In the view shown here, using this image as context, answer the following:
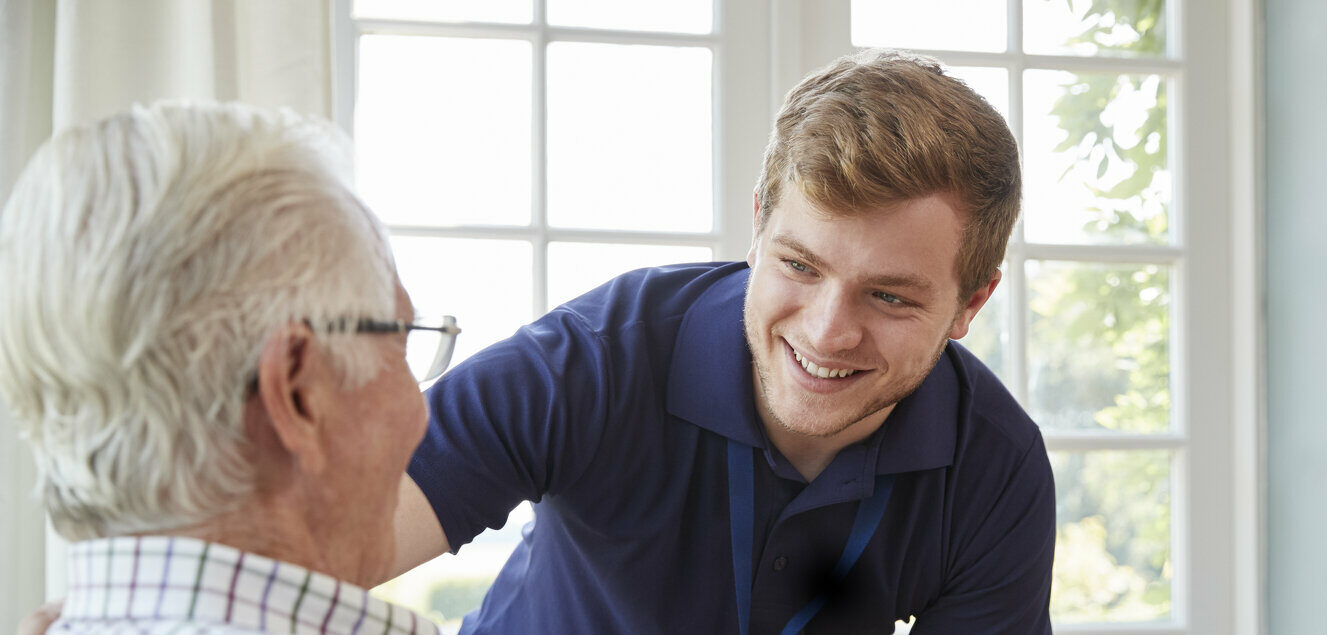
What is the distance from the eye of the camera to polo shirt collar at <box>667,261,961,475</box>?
1.41 meters

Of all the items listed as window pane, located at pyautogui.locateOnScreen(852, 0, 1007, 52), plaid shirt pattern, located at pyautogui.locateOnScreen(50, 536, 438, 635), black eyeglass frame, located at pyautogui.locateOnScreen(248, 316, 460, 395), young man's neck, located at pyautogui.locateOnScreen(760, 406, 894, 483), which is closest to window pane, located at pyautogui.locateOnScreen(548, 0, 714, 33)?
window pane, located at pyautogui.locateOnScreen(852, 0, 1007, 52)

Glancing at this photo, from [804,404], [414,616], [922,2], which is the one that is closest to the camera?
[414,616]

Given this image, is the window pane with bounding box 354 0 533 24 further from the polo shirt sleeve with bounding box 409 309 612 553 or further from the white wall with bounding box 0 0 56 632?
the polo shirt sleeve with bounding box 409 309 612 553

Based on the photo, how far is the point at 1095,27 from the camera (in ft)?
8.19

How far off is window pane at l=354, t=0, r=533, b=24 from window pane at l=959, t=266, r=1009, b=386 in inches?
48.3

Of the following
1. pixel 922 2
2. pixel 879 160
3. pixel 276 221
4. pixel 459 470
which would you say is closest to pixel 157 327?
pixel 276 221

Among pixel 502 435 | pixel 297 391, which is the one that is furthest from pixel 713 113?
pixel 297 391

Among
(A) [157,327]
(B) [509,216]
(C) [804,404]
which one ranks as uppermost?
(B) [509,216]

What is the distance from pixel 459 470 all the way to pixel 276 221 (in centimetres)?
60

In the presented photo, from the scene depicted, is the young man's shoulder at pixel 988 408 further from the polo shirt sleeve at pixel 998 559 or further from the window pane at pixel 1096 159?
the window pane at pixel 1096 159

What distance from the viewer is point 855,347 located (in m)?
1.34

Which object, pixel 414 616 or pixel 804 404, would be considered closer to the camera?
pixel 414 616

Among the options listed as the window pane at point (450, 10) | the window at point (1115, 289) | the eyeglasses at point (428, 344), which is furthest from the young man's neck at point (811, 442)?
the window pane at point (450, 10)

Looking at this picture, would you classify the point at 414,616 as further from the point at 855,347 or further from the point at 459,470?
the point at 855,347
